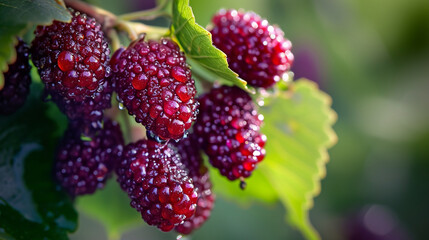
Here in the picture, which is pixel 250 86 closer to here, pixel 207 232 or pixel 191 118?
pixel 191 118

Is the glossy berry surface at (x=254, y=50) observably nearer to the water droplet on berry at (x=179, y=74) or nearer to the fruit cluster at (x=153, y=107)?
the fruit cluster at (x=153, y=107)

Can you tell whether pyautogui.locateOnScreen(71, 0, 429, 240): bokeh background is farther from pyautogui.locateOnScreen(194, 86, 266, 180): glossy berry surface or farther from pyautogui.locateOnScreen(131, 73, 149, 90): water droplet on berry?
pyautogui.locateOnScreen(131, 73, 149, 90): water droplet on berry

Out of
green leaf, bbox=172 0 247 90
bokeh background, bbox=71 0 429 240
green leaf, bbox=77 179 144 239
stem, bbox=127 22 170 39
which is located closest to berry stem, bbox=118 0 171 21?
stem, bbox=127 22 170 39

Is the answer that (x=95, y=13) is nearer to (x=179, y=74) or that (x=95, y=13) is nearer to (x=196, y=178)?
(x=179, y=74)

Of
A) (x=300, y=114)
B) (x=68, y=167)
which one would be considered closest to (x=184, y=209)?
(x=68, y=167)

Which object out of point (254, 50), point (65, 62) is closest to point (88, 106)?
point (65, 62)

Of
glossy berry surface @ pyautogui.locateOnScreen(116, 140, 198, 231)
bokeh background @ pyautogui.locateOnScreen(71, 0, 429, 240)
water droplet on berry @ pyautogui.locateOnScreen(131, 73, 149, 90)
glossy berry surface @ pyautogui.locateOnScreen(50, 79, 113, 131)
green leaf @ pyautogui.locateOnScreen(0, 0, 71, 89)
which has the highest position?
green leaf @ pyautogui.locateOnScreen(0, 0, 71, 89)
